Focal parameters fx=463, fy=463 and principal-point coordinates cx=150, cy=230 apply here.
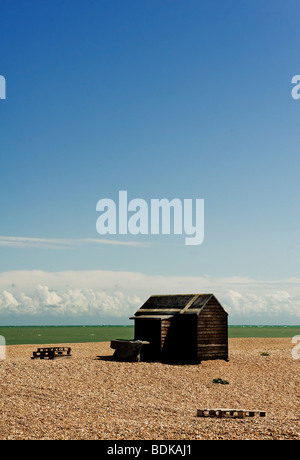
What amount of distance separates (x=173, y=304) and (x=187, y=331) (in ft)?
10.8

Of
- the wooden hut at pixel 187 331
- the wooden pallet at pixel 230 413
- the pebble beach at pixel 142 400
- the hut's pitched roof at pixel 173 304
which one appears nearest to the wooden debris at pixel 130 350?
the pebble beach at pixel 142 400

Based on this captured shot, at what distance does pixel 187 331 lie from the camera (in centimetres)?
3538

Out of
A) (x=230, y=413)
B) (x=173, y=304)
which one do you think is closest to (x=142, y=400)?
(x=230, y=413)

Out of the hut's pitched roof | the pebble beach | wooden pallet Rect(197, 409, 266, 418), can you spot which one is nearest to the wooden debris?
the pebble beach

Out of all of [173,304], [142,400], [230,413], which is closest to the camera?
[230,413]

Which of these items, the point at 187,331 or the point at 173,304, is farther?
the point at 173,304

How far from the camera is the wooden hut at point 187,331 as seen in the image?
3505 centimetres

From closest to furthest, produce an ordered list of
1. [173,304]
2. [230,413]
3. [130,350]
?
[230,413] < [130,350] < [173,304]

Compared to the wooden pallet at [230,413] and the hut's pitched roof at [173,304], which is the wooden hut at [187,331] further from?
the wooden pallet at [230,413]

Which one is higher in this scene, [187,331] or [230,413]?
[187,331]

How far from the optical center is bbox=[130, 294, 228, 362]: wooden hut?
3505cm

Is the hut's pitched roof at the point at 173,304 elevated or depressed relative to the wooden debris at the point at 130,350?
elevated

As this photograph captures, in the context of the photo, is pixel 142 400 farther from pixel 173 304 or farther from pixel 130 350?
pixel 173 304
